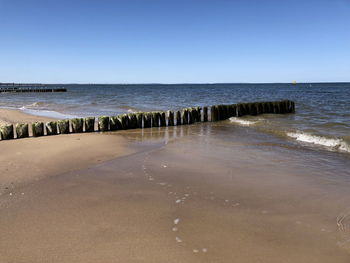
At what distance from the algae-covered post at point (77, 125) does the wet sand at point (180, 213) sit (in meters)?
6.12

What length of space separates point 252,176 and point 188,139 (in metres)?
5.94

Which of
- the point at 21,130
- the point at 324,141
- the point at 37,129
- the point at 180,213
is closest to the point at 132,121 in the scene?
the point at 37,129

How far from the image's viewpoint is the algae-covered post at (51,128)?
13539mm

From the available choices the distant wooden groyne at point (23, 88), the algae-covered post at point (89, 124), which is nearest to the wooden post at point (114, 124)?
the algae-covered post at point (89, 124)

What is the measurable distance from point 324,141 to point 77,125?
38.2ft

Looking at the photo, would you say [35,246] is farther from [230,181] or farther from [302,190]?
[302,190]

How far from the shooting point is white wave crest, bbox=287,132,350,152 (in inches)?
454

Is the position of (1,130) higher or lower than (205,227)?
higher

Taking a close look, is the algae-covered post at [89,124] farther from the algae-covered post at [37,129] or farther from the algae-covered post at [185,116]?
the algae-covered post at [185,116]

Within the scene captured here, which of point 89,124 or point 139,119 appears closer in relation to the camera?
point 89,124

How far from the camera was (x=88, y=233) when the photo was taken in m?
4.63

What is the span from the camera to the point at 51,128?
1361cm

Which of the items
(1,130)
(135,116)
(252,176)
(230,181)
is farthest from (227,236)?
(135,116)

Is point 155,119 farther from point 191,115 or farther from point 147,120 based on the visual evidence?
point 191,115
